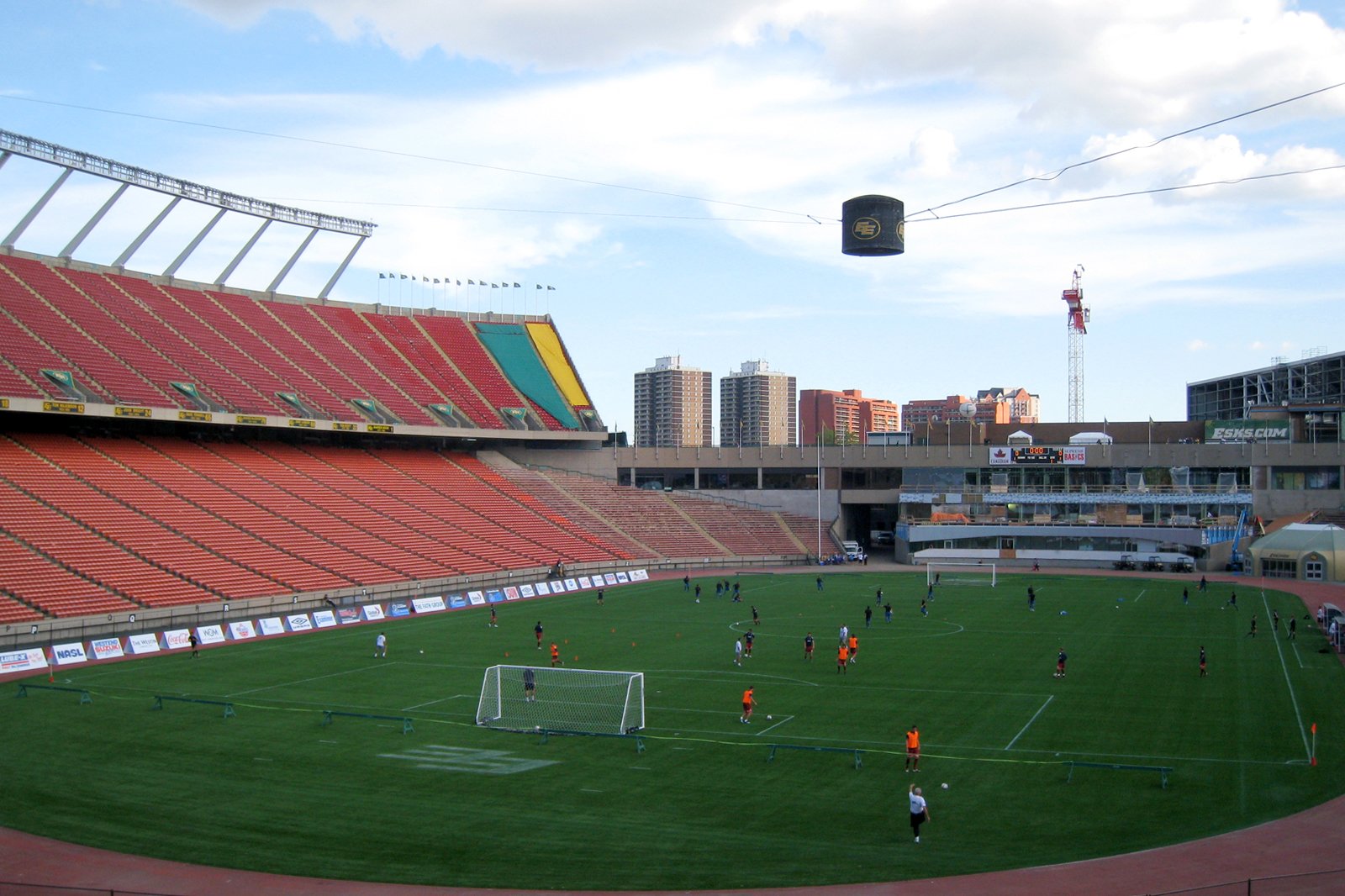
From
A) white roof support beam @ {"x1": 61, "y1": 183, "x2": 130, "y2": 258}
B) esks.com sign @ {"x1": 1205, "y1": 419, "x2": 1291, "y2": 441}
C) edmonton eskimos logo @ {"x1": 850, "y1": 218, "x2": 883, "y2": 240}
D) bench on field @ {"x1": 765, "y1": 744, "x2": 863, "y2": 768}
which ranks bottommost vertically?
bench on field @ {"x1": 765, "y1": 744, "x2": 863, "y2": 768}

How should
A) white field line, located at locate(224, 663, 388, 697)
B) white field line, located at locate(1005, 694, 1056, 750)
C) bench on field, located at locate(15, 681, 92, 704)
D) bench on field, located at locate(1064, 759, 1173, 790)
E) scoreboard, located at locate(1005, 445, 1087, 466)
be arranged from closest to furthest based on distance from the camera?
1. bench on field, located at locate(1064, 759, 1173, 790)
2. white field line, located at locate(1005, 694, 1056, 750)
3. bench on field, located at locate(15, 681, 92, 704)
4. white field line, located at locate(224, 663, 388, 697)
5. scoreboard, located at locate(1005, 445, 1087, 466)

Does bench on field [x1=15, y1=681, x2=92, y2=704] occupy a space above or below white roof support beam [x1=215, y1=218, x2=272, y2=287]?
below

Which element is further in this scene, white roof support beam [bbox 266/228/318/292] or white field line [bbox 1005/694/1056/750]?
white roof support beam [bbox 266/228/318/292]

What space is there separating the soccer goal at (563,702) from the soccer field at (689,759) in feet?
3.14

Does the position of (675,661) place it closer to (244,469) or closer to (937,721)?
(937,721)

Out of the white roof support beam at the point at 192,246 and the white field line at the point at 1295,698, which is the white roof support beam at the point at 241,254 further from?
the white field line at the point at 1295,698

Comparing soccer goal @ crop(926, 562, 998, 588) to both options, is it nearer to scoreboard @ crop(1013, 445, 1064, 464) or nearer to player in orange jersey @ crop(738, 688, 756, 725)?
scoreboard @ crop(1013, 445, 1064, 464)

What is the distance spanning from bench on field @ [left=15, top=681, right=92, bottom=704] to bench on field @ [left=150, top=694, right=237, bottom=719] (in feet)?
7.94

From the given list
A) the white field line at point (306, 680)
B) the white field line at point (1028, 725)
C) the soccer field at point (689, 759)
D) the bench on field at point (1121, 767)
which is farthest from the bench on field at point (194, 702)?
the bench on field at point (1121, 767)

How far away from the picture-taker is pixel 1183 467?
321 ft

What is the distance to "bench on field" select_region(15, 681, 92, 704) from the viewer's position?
36.8m

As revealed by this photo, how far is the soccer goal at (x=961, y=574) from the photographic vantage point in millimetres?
78438

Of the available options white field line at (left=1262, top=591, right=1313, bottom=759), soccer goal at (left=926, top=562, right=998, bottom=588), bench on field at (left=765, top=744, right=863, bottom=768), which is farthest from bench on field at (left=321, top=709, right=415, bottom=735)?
soccer goal at (left=926, top=562, right=998, bottom=588)

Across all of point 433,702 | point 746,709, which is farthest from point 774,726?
point 433,702
